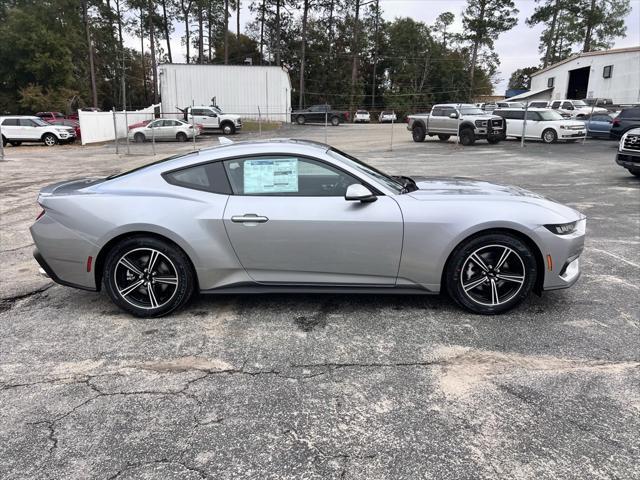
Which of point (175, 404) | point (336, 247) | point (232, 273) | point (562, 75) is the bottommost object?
point (175, 404)

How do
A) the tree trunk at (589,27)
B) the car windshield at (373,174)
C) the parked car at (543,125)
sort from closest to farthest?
the car windshield at (373,174) → the parked car at (543,125) → the tree trunk at (589,27)

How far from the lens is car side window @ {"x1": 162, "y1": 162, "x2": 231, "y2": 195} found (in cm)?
402

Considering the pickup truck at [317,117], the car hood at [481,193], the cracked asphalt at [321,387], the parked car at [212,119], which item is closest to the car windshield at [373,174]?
the car hood at [481,193]

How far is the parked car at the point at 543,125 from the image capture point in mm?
21938

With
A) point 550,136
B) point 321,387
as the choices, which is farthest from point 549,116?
point 321,387

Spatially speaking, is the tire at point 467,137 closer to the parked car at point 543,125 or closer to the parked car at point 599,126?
the parked car at point 543,125

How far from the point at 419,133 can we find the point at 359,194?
2251 cm

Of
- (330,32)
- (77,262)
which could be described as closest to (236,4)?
(330,32)

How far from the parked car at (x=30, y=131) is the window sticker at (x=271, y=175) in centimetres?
2742

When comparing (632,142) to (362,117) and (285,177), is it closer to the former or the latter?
(285,177)

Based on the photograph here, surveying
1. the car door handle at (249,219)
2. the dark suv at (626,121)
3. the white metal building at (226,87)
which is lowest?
the car door handle at (249,219)

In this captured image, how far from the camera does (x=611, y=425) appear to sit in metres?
2.67

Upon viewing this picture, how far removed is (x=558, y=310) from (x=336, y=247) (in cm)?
196

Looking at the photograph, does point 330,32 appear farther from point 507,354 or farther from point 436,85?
point 507,354
